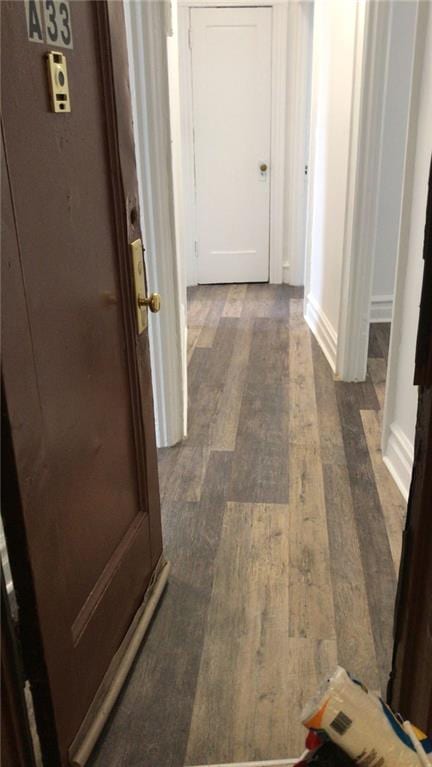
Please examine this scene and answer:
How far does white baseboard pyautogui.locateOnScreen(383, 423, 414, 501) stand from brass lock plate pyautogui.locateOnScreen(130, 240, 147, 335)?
124cm

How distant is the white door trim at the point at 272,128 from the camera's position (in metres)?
4.82

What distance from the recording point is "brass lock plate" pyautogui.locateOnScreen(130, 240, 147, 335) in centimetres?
158

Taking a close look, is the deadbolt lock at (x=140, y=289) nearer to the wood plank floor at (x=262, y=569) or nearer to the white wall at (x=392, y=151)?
the wood plank floor at (x=262, y=569)

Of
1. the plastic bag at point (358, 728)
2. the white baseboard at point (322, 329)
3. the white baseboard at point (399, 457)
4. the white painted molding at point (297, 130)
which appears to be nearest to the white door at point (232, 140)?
the white painted molding at point (297, 130)

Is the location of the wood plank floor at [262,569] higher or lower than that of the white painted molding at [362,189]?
lower

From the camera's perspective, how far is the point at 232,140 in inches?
203

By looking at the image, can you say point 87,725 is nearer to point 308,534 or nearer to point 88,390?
point 88,390

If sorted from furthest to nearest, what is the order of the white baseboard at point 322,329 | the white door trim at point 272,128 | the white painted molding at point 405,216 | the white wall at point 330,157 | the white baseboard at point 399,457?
the white door trim at point 272,128
the white baseboard at point 322,329
the white wall at point 330,157
the white baseboard at point 399,457
the white painted molding at point 405,216

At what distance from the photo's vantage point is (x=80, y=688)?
1.37m

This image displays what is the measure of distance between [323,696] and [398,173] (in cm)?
395

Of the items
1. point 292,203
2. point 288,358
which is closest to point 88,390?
point 288,358

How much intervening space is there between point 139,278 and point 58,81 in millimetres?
553

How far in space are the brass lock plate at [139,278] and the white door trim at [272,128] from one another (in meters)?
3.02

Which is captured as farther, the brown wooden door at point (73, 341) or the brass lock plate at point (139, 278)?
the brass lock plate at point (139, 278)
